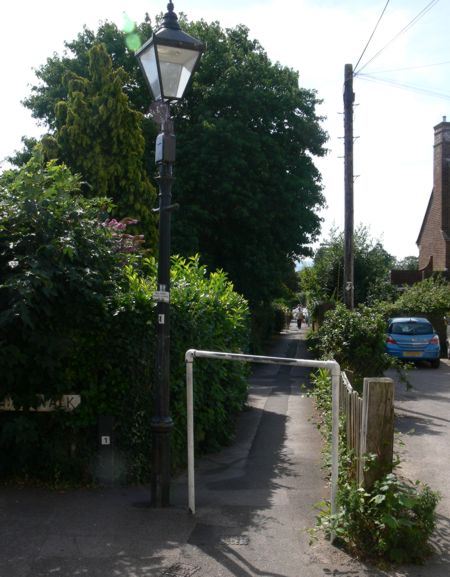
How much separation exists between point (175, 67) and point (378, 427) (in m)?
3.56

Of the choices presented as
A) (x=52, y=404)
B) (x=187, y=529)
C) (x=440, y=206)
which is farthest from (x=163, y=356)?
(x=440, y=206)

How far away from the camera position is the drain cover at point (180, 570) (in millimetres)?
4398

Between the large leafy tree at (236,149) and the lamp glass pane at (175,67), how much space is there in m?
16.5

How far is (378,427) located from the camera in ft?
15.8

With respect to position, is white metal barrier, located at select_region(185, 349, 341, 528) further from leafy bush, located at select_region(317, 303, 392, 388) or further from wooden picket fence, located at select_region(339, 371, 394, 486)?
leafy bush, located at select_region(317, 303, 392, 388)

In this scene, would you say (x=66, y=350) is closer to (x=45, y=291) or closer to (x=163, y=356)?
(x=45, y=291)

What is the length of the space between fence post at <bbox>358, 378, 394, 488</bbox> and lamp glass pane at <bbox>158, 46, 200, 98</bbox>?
10.2ft

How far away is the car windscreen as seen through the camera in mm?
20359

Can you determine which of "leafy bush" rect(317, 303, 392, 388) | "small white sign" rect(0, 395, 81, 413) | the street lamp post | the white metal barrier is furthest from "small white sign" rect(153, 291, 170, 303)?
"leafy bush" rect(317, 303, 392, 388)

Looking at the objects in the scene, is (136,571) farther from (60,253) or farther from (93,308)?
(60,253)

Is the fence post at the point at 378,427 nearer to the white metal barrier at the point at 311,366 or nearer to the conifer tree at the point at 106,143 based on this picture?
the white metal barrier at the point at 311,366

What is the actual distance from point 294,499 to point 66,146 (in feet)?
39.6

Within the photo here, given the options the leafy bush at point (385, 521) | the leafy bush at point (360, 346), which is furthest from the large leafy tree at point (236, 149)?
the leafy bush at point (385, 521)

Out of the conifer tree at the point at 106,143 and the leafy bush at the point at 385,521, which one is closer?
the leafy bush at the point at 385,521
